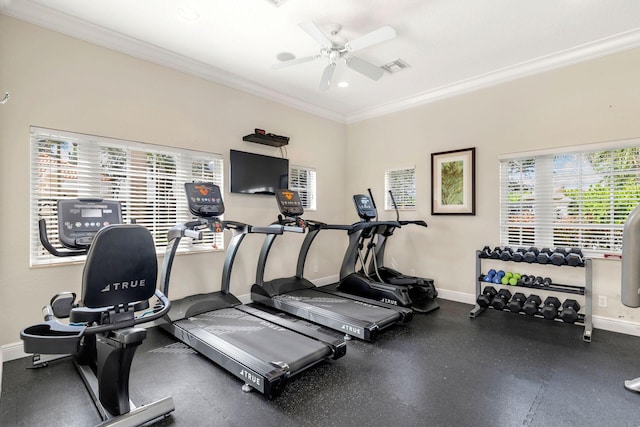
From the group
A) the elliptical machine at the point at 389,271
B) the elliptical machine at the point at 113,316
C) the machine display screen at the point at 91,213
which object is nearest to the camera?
the elliptical machine at the point at 113,316

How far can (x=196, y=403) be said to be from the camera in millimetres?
2217

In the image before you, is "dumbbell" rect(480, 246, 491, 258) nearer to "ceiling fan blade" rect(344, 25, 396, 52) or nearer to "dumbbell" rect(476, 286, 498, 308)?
"dumbbell" rect(476, 286, 498, 308)

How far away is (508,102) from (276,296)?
13.3ft

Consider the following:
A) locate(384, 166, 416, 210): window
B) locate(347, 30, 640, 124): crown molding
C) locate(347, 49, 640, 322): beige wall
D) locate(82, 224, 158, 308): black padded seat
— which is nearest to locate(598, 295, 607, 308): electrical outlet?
locate(347, 49, 640, 322): beige wall

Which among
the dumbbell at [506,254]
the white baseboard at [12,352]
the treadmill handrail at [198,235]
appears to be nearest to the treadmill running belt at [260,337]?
the treadmill handrail at [198,235]

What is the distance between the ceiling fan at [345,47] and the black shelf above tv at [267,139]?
125 cm

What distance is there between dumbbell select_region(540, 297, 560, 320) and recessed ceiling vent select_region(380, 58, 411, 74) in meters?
3.28

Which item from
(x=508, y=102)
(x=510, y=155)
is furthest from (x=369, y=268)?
(x=508, y=102)

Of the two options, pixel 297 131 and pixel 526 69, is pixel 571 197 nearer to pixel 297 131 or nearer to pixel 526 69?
pixel 526 69

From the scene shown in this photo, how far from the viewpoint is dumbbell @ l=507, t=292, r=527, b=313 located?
359cm

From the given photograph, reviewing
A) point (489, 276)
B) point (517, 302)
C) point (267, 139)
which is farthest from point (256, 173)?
point (517, 302)

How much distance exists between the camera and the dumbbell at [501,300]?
3.72m

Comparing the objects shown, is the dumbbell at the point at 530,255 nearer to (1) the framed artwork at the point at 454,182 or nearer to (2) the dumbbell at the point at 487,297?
(2) the dumbbell at the point at 487,297

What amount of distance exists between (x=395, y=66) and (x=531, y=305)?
3.28 metres
